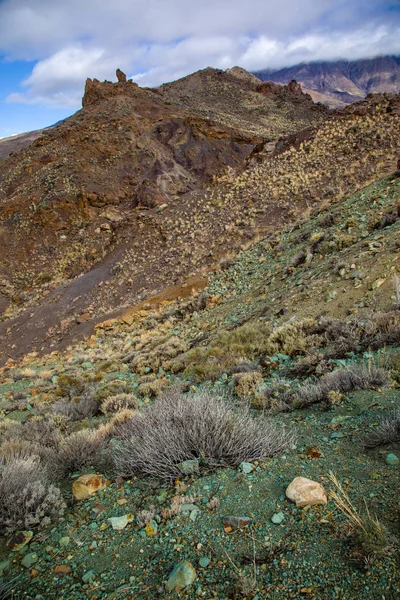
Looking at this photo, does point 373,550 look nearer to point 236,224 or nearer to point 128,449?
point 128,449

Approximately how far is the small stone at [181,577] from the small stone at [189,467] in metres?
0.89

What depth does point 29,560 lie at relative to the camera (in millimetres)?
2459

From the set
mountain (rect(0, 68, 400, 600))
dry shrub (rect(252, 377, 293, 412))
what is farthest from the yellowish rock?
dry shrub (rect(252, 377, 293, 412))

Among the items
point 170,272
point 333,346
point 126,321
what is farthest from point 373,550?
point 170,272

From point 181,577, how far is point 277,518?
71 cm

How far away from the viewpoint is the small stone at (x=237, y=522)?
2.36 m

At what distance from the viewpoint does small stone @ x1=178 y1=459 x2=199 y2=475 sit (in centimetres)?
301

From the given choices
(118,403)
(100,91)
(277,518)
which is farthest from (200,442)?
(100,91)

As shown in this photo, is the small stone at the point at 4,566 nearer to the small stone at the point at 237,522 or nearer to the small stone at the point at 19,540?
the small stone at the point at 19,540

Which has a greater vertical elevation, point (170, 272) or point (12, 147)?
point (12, 147)

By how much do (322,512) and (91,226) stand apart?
92.9ft

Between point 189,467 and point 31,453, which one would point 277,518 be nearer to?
point 189,467

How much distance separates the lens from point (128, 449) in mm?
3480

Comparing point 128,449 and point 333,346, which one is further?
point 333,346
